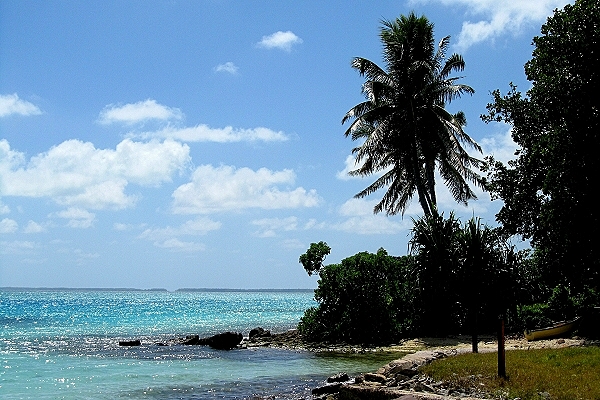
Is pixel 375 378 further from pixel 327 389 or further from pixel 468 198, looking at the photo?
pixel 468 198

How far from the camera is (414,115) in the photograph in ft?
103

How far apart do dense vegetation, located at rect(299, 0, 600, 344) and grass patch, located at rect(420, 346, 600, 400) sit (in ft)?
8.95

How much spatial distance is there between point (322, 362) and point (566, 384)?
13432 millimetres

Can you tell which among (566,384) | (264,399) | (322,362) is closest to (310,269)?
(322,362)

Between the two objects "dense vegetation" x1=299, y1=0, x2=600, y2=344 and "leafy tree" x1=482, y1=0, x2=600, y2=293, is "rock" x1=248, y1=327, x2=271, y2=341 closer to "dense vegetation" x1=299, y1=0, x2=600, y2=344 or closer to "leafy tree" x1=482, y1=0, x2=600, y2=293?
"dense vegetation" x1=299, y1=0, x2=600, y2=344

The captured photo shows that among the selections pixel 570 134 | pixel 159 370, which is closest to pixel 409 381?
pixel 570 134

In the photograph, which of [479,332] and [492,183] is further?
[479,332]

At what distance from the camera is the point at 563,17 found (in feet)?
58.4

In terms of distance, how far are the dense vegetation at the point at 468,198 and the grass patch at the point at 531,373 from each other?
2728 mm

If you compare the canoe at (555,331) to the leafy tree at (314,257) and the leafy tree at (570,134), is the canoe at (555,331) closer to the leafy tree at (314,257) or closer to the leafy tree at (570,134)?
the leafy tree at (570,134)

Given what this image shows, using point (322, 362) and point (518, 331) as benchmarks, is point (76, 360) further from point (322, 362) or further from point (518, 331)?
point (518, 331)

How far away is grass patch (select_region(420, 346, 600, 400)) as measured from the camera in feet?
37.8

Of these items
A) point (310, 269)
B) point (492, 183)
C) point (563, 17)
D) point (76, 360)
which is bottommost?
point (76, 360)

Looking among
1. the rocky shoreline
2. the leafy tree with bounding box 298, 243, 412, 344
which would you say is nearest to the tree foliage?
the leafy tree with bounding box 298, 243, 412, 344
